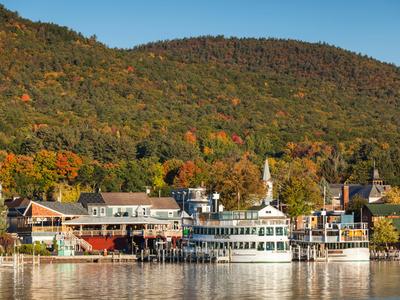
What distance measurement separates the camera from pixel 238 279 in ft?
301

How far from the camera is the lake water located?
260 feet

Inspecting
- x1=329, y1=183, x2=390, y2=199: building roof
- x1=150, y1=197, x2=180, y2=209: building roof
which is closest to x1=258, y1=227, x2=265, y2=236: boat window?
x1=150, y1=197, x2=180, y2=209: building roof

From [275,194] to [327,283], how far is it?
2869 inches

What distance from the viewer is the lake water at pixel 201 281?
79.2 metres

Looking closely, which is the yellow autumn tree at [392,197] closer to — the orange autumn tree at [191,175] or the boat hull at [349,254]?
the orange autumn tree at [191,175]

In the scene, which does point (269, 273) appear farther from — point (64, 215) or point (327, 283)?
point (64, 215)

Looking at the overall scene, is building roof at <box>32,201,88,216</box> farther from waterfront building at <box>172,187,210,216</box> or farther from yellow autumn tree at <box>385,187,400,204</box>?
yellow autumn tree at <box>385,187,400,204</box>

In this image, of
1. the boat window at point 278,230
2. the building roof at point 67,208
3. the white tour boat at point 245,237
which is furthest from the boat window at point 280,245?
the building roof at point 67,208

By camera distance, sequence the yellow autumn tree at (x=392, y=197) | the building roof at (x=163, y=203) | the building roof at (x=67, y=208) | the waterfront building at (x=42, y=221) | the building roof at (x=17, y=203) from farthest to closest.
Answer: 1. the yellow autumn tree at (x=392, y=197)
2. the building roof at (x=163, y=203)
3. the building roof at (x=17, y=203)
4. the building roof at (x=67, y=208)
5. the waterfront building at (x=42, y=221)

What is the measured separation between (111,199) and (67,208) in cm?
774

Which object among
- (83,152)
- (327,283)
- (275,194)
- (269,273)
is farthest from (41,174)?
(327,283)

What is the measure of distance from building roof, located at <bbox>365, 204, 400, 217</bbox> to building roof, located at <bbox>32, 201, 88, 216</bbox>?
34.0m

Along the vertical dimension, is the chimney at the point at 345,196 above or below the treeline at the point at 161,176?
below

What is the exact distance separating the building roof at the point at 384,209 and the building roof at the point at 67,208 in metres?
34.0
